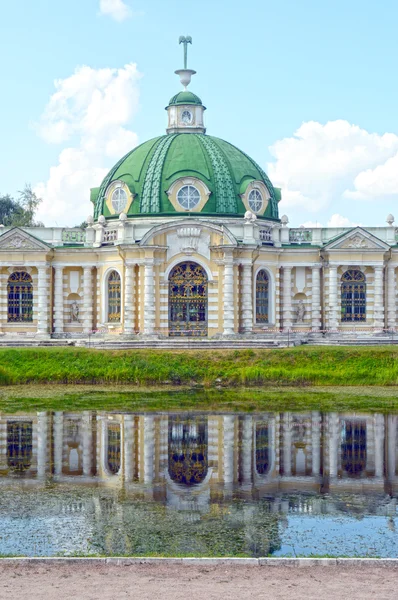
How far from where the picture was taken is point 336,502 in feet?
61.5

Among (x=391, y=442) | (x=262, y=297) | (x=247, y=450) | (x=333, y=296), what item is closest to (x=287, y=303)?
(x=262, y=297)

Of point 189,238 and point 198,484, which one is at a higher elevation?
point 189,238

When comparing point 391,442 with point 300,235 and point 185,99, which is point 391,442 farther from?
point 185,99

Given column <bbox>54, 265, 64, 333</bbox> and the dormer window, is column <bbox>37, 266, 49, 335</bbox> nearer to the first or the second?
column <bbox>54, 265, 64, 333</bbox>

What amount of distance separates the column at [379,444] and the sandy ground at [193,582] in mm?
8077

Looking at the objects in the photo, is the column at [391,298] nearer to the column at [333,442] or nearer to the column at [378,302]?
the column at [378,302]

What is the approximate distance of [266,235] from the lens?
178 feet

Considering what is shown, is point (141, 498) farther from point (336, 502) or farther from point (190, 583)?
point (190, 583)

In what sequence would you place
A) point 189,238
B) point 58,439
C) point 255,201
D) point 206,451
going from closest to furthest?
point 206,451 < point 58,439 < point 189,238 < point 255,201

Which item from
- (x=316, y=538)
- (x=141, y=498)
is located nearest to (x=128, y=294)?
(x=141, y=498)

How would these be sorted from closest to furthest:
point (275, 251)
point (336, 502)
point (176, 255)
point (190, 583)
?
1. point (190, 583)
2. point (336, 502)
3. point (176, 255)
4. point (275, 251)

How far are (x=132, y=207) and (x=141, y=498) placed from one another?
35.7 metres

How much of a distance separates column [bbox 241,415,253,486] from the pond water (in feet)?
0.15

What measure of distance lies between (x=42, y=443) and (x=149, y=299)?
83.3ft
